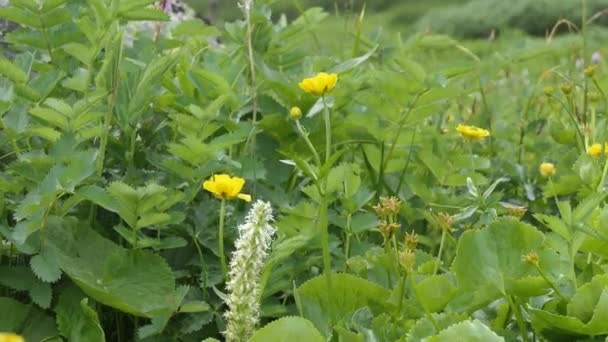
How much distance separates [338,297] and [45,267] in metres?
0.41

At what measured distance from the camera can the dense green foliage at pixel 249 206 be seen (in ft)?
3.98

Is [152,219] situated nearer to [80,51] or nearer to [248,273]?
[248,273]

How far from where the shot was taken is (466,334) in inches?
40.7

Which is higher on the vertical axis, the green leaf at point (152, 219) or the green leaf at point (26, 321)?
the green leaf at point (152, 219)

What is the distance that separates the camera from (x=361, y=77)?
192cm

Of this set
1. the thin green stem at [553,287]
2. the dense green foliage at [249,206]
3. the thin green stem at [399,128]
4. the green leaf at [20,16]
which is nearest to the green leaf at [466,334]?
the dense green foliage at [249,206]

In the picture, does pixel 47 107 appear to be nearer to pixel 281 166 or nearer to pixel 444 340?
pixel 281 166

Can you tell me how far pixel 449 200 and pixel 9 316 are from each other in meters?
0.84

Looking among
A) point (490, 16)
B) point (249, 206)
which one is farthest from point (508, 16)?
point (249, 206)

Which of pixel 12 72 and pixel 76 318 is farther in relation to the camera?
pixel 12 72

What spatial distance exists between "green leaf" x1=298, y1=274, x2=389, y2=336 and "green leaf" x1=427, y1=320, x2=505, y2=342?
252mm

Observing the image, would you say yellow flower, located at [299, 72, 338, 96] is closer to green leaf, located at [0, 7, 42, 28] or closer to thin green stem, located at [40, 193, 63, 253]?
thin green stem, located at [40, 193, 63, 253]

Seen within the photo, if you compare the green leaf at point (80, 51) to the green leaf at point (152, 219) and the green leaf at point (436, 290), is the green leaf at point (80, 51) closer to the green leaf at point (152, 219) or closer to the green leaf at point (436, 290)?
the green leaf at point (152, 219)

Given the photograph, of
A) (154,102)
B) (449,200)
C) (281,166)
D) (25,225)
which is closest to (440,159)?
(449,200)
